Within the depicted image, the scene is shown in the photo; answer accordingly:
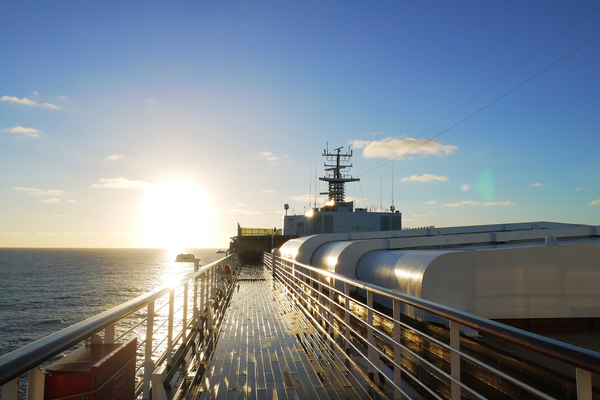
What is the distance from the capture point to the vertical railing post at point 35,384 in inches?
62.4

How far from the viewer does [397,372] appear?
11.3 ft

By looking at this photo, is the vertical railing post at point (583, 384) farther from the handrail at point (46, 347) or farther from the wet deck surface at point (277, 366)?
the wet deck surface at point (277, 366)

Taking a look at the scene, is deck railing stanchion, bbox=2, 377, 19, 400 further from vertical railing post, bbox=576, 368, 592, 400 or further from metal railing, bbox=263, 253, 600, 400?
vertical railing post, bbox=576, 368, 592, 400

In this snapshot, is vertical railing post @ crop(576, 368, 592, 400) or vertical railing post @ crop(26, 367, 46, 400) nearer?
vertical railing post @ crop(576, 368, 592, 400)

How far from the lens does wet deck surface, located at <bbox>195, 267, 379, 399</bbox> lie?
3.95 metres

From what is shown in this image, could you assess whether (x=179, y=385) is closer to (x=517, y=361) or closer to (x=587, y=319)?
(x=517, y=361)

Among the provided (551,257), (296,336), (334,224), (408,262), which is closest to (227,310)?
(296,336)

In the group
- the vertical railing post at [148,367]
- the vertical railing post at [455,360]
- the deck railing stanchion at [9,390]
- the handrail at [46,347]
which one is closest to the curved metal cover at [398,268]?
the vertical railing post at [455,360]

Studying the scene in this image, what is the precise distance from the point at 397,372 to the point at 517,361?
2.63m

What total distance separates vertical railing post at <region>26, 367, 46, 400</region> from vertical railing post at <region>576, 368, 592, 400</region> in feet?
7.25

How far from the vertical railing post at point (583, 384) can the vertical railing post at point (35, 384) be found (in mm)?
2209

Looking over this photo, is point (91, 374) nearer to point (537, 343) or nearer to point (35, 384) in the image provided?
point (35, 384)

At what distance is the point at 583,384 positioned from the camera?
4.66 feet

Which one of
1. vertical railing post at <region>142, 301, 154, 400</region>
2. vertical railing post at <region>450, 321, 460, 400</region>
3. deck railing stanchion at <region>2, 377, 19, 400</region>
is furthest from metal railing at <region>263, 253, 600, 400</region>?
vertical railing post at <region>142, 301, 154, 400</region>
